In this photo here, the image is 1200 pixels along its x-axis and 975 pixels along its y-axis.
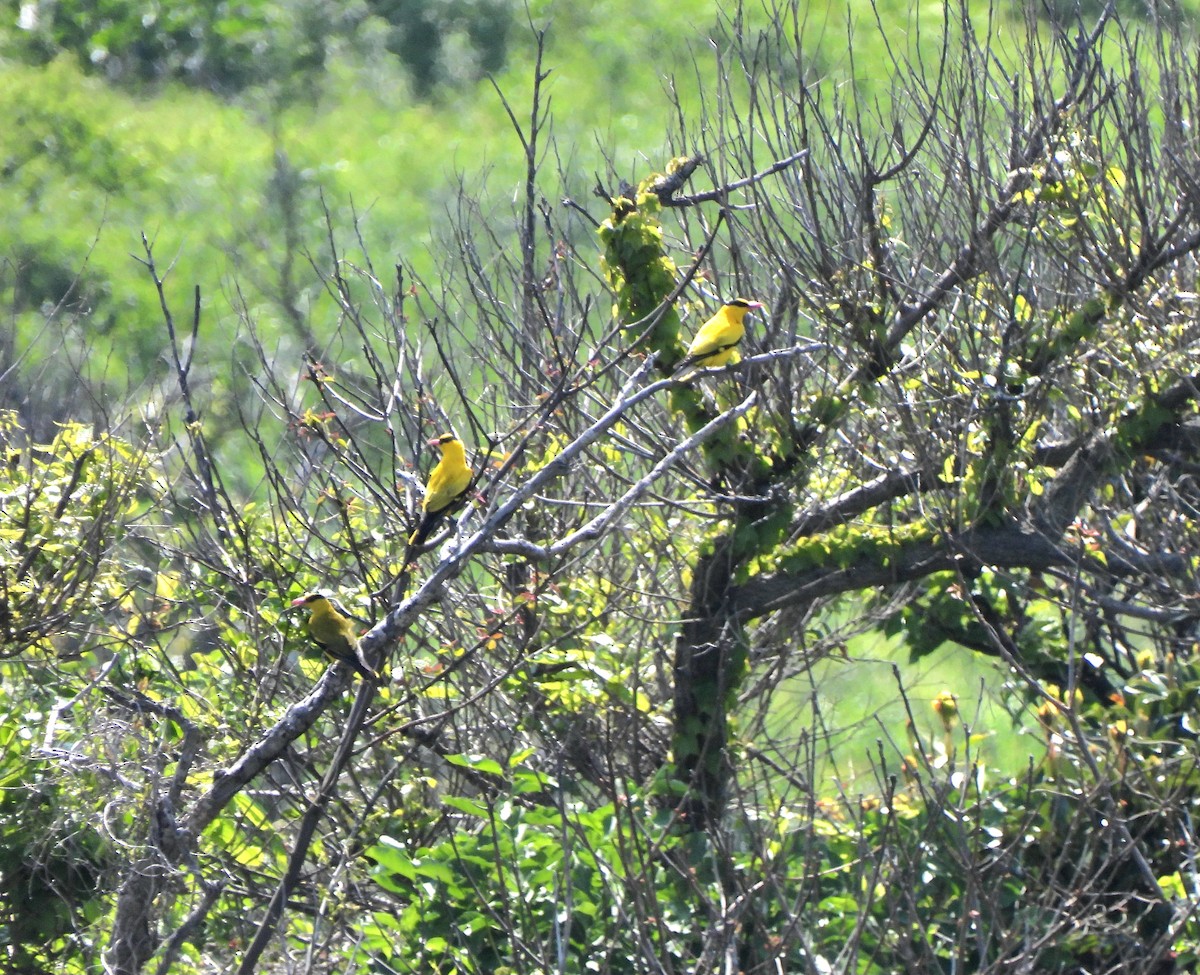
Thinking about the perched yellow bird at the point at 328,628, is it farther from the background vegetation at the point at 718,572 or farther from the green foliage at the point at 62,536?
the green foliage at the point at 62,536

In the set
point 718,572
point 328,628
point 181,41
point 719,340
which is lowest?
point 328,628

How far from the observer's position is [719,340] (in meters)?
6.13

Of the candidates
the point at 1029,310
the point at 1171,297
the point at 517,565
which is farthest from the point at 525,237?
the point at 1171,297

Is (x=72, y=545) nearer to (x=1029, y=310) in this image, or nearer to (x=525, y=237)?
(x=525, y=237)

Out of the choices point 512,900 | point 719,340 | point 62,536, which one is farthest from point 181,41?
point 512,900

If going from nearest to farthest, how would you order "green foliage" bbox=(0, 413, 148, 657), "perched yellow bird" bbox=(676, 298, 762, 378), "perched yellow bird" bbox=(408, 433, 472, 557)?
"perched yellow bird" bbox=(408, 433, 472, 557) < "green foliage" bbox=(0, 413, 148, 657) < "perched yellow bird" bbox=(676, 298, 762, 378)

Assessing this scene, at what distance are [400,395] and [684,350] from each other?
57.4 inches

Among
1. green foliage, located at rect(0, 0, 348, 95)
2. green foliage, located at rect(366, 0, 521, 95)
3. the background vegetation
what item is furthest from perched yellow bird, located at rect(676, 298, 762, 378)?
green foliage, located at rect(0, 0, 348, 95)

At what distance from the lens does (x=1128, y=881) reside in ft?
22.3

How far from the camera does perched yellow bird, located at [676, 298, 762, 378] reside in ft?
Result: 20.1

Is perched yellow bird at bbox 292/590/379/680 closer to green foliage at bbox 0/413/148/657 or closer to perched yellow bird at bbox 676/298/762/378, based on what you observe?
green foliage at bbox 0/413/148/657

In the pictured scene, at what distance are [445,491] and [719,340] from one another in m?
1.50

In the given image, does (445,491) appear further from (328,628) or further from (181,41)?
(181,41)

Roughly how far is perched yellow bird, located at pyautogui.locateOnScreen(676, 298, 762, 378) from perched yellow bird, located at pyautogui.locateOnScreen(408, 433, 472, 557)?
1.22m
